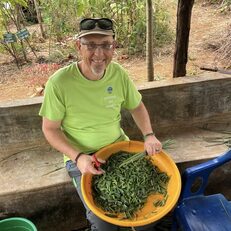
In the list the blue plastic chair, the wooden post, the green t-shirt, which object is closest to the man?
the green t-shirt

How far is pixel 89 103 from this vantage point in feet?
7.13

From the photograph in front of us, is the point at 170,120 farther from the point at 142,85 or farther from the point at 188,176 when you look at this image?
the point at 188,176

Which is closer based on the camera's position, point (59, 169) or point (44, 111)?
point (44, 111)

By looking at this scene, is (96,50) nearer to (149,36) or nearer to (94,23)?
(94,23)

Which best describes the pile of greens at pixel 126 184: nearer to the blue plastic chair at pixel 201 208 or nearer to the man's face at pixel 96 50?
the blue plastic chair at pixel 201 208

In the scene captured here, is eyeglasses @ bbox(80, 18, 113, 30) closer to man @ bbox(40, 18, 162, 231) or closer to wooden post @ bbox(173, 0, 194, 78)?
man @ bbox(40, 18, 162, 231)

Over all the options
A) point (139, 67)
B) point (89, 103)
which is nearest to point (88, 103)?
point (89, 103)

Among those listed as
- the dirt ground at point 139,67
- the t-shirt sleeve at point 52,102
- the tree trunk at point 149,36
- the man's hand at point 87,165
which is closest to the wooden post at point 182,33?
the tree trunk at point 149,36

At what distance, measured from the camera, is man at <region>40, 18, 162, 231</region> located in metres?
2.01

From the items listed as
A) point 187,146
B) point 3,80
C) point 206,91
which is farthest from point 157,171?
point 3,80

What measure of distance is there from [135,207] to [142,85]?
1309 mm

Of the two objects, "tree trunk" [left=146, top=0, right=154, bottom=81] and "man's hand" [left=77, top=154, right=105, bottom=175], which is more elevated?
"tree trunk" [left=146, top=0, right=154, bottom=81]

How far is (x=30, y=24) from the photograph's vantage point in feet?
21.2

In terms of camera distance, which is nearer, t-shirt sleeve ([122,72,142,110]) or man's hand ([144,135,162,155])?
man's hand ([144,135,162,155])
